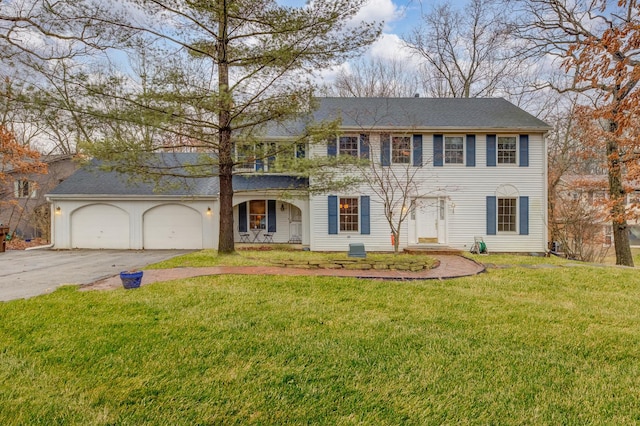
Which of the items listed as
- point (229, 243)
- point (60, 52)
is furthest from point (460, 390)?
point (60, 52)

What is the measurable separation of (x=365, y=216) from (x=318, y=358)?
944 cm

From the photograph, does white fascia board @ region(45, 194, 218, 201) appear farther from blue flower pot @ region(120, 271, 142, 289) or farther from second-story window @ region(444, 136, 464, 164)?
second-story window @ region(444, 136, 464, 164)

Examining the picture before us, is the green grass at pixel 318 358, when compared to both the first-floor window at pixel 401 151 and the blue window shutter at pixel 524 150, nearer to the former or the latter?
the first-floor window at pixel 401 151

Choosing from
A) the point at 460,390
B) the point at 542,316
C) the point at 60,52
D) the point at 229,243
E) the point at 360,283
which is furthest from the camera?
the point at 60,52

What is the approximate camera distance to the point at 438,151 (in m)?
12.2

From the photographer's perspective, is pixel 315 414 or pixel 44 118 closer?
pixel 315 414

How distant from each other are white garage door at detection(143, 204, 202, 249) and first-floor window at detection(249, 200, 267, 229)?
216 centimetres

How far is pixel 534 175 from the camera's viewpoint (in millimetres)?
12125

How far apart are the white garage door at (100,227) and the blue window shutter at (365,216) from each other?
9.92m

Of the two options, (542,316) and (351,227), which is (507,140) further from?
(542,316)

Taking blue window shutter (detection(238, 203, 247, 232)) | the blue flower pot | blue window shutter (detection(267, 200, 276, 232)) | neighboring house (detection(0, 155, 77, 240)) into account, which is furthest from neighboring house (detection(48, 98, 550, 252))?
neighboring house (detection(0, 155, 77, 240))

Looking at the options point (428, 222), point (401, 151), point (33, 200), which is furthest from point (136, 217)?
point (33, 200)

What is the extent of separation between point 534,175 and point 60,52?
723 inches

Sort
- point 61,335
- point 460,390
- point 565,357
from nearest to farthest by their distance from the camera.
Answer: point 460,390
point 565,357
point 61,335
